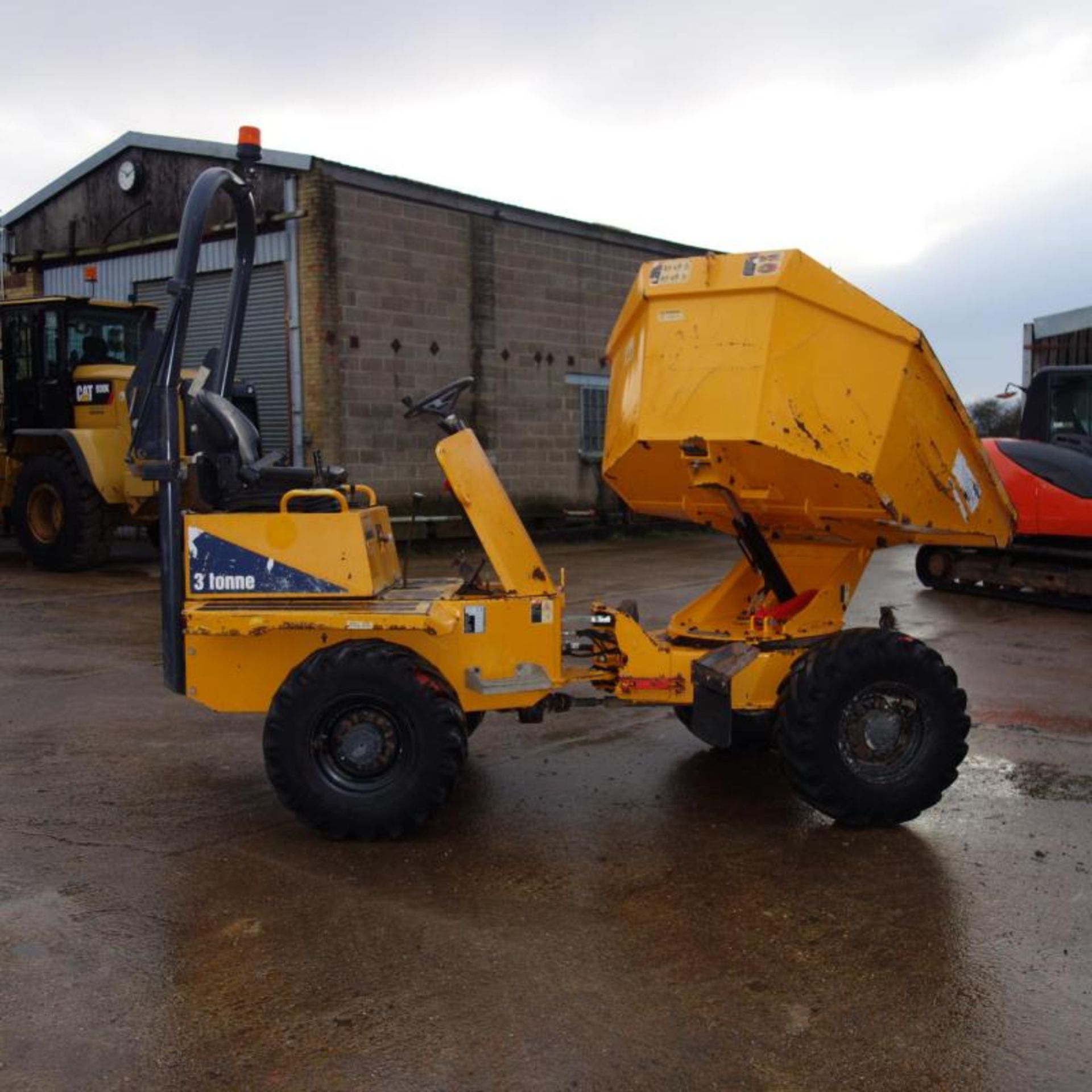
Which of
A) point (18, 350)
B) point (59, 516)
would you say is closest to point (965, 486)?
point (59, 516)

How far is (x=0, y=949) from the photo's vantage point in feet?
12.3

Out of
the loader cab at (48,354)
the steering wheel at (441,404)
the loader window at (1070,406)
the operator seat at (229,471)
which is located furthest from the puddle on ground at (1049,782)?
the loader cab at (48,354)

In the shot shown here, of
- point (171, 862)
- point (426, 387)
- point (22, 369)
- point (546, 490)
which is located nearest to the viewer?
point (171, 862)

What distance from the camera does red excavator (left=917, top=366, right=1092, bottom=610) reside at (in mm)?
11016

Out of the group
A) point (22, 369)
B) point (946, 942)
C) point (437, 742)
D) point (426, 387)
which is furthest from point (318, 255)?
point (946, 942)

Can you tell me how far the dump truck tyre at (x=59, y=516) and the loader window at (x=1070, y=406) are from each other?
1078 cm

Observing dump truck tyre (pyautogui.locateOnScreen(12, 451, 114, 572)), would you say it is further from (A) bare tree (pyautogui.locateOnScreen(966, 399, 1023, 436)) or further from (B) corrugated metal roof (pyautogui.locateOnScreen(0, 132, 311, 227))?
(A) bare tree (pyautogui.locateOnScreen(966, 399, 1023, 436))

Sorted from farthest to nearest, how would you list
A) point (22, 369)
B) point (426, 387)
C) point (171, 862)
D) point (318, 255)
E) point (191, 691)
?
1. point (426, 387)
2. point (318, 255)
3. point (22, 369)
4. point (191, 691)
5. point (171, 862)

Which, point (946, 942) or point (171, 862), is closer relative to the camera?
point (946, 942)

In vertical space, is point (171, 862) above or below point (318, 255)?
below

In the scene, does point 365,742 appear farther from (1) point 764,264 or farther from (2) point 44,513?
(2) point 44,513

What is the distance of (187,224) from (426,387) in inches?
476

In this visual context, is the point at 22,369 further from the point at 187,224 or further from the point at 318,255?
the point at 187,224

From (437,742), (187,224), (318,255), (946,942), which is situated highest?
(318,255)
